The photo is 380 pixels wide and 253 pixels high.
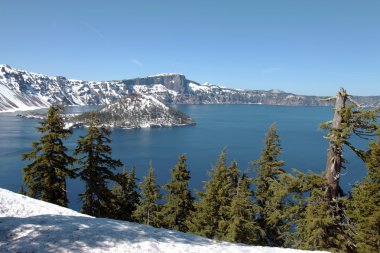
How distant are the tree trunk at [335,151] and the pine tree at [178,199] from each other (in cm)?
1874

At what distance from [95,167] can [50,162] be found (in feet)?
12.1

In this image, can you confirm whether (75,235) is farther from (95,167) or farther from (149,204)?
(149,204)

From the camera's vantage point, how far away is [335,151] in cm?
1166

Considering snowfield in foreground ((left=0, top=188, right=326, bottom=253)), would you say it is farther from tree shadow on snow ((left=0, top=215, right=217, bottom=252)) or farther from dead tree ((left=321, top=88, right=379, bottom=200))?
dead tree ((left=321, top=88, right=379, bottom=200))

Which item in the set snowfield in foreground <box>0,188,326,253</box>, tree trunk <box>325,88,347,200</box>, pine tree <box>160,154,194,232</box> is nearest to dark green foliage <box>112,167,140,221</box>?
pine tree <box>160,154,194,232</box>

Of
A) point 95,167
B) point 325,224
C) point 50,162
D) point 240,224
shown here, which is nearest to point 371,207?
point 325,224

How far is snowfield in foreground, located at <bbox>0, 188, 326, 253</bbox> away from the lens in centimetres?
1077

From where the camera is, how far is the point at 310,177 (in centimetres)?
1184

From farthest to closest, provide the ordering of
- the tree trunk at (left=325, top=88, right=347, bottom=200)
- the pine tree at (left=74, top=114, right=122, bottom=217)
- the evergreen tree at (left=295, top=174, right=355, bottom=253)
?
1. the pine tree at (left=74, top=114, right=122, bottom=217)
2. the evergreen tree at (left=295, top=174, right=355, bottom=253)
3. the tree trunk at (left=325, top=88, right=347, bottom=200)

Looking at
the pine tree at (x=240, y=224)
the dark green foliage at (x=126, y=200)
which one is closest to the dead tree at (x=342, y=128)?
the pine tree at (x=240, y=224)

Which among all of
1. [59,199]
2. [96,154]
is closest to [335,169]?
[96,154]

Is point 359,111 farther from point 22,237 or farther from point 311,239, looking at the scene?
point 22,237

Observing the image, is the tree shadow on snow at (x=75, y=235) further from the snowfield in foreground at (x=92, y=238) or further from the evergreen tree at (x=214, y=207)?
the evergreen tree at (x=214, y=207)

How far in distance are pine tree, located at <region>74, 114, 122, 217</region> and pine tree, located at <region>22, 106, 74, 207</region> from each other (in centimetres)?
129
